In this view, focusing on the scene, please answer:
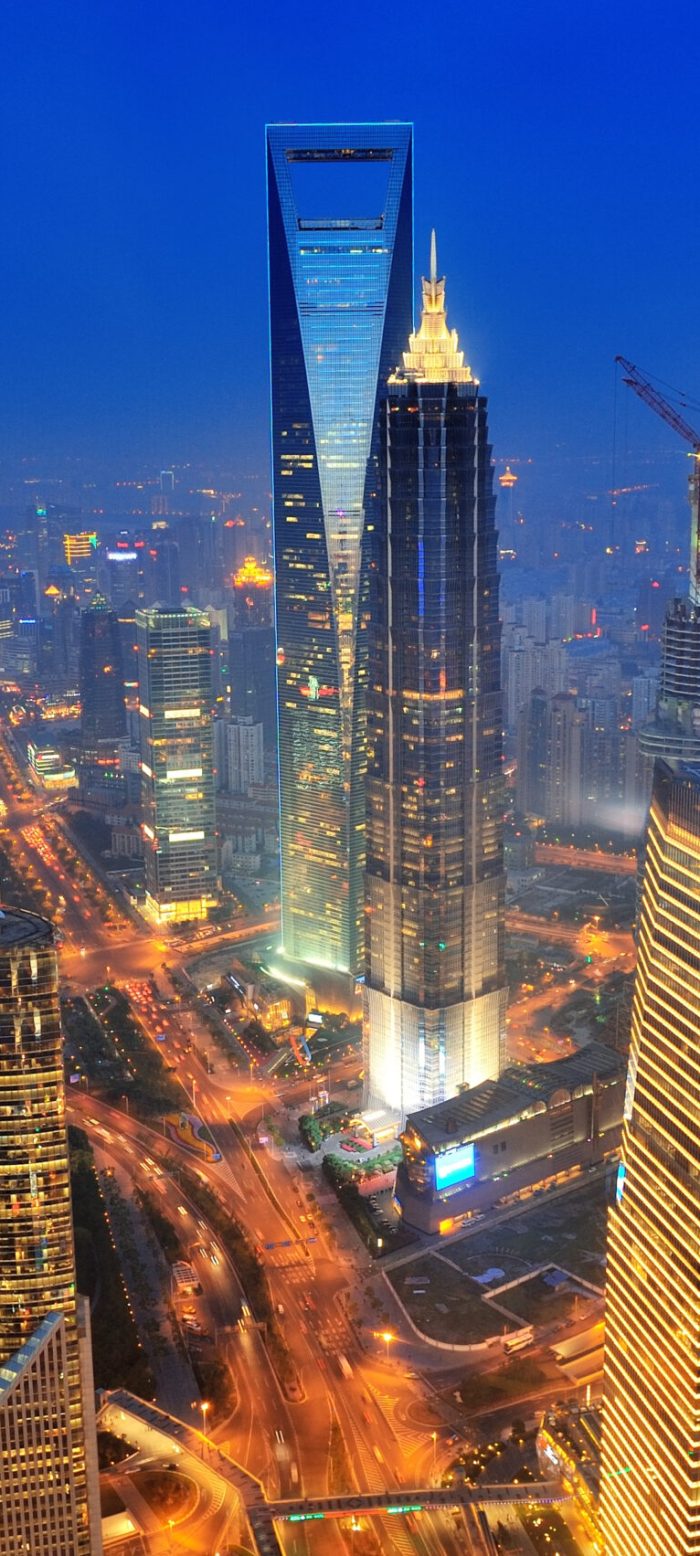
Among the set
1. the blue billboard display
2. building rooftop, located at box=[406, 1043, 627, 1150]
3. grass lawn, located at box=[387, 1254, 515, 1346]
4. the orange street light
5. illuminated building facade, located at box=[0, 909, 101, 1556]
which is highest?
illuminated building facade, located at box=[0, 909, 101, 1556]

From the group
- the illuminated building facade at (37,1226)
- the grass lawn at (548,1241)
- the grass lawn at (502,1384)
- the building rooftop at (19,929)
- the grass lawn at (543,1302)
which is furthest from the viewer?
the grass lawn at (548,1241)

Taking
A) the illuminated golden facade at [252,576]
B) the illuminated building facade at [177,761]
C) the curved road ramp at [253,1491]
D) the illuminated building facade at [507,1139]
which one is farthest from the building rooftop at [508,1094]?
the illuminated golden facade at [252,576]

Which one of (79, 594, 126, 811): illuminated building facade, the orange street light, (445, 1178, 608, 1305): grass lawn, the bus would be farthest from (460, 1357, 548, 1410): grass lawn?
(79, 594, 126, 811): illuminated building facade

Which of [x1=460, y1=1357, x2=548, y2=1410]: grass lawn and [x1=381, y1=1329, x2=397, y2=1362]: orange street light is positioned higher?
[x1=460, y1=1357, x2=548, y2=1410]: grass lawn

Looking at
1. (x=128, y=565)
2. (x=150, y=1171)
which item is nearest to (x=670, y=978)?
(x=150, y=1171)

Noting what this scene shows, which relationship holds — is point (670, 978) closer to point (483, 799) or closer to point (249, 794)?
point (483, 799)

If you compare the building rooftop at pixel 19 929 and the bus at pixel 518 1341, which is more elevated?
the building rooftop at pixel 19 929

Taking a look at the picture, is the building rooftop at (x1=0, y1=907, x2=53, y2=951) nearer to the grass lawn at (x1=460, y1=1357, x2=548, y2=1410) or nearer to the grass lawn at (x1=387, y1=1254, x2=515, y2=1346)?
the grass lawn at (x1=460, y1=1357, x2=548, y2=1410)

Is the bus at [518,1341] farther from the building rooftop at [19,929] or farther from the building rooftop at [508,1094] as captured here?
the building rooftop at [19,929]
